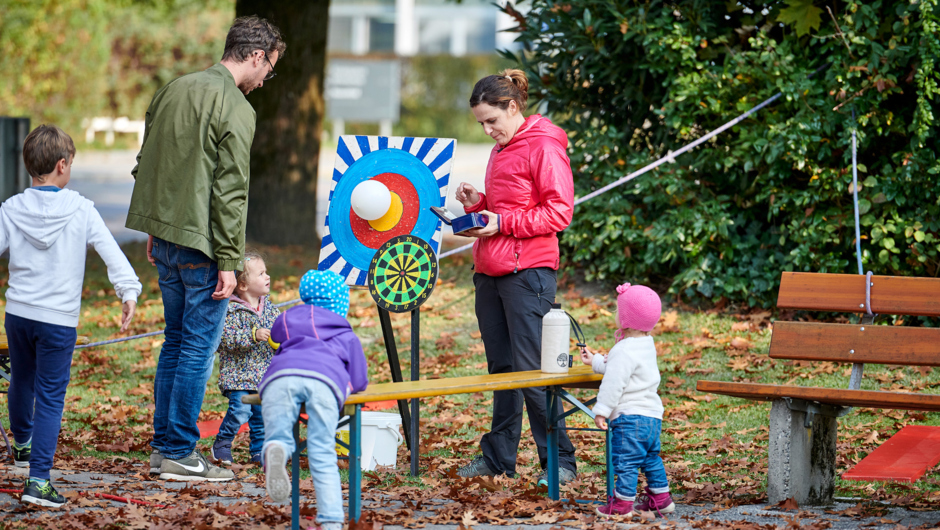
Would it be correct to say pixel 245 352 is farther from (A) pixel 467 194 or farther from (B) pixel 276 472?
(B) pixel 276 472

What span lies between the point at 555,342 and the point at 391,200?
134cm

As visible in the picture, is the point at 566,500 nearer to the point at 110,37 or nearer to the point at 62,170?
the point at 62,170

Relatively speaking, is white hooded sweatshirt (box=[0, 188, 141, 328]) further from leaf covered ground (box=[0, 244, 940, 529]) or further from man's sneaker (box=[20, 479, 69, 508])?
leaf covered ground (box=[0, 244, 940, 529])

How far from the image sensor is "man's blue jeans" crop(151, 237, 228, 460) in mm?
4656

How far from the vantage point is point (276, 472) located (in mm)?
3590

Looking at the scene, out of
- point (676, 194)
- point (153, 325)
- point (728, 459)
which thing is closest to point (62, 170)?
point (728, 459)

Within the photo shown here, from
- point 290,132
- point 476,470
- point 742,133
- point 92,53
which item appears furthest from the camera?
point 92,53

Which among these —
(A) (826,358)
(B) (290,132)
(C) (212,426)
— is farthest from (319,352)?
(B) (290,132)

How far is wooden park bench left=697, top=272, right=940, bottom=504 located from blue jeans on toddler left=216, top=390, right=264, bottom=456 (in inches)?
94.4

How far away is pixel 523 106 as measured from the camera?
501cm

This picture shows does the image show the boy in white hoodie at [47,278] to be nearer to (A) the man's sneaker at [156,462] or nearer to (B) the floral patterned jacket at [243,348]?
(A) the man's sneaker at [156,462]

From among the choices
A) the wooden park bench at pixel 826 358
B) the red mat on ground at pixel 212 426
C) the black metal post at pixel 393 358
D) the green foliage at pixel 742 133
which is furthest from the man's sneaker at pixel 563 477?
the green foliage at pixel 742 133

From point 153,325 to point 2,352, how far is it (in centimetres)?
435

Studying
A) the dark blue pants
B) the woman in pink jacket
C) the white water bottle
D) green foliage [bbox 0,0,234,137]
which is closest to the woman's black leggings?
the woman in pink jacket
